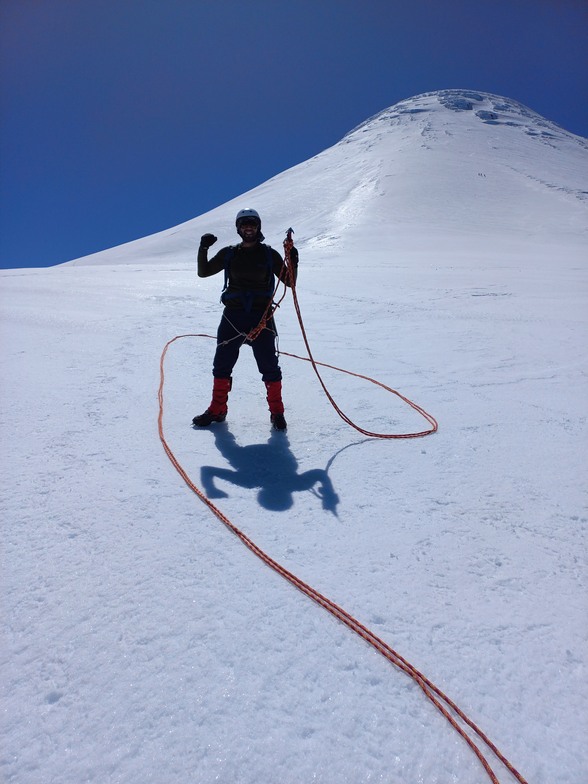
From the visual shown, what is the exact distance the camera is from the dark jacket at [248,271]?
388cm

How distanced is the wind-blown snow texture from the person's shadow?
0.05 ft

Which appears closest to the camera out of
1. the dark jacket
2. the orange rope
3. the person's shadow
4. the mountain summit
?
the orange rope

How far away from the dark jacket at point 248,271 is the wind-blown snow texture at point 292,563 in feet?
3.42

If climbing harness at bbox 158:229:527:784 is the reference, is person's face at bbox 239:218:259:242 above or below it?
above

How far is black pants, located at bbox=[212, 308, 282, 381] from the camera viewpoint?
3961 mm

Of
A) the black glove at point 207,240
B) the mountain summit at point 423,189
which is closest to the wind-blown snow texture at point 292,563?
the black glove at point 207,240

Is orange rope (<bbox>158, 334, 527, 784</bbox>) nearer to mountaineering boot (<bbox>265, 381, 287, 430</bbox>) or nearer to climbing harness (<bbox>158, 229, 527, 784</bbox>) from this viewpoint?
climbing harness (<bbox>158, 229, 527, 784</bbox>)

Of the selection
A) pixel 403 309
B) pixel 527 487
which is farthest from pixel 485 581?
pixel 403 309

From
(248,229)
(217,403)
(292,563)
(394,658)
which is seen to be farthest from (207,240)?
(394,658)

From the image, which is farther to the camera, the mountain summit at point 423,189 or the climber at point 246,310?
the mountain summit at point 423,189

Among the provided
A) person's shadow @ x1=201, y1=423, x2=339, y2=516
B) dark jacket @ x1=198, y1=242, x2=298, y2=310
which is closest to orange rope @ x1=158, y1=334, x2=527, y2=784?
person's shadow @ x1=201, y1=423, x2=339, y2=516

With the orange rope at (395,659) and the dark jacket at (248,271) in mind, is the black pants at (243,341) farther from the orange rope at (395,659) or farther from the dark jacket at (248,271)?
the orange rope at (395,659)

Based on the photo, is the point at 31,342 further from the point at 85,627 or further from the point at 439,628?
the point at 439,628

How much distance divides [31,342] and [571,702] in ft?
20.0
